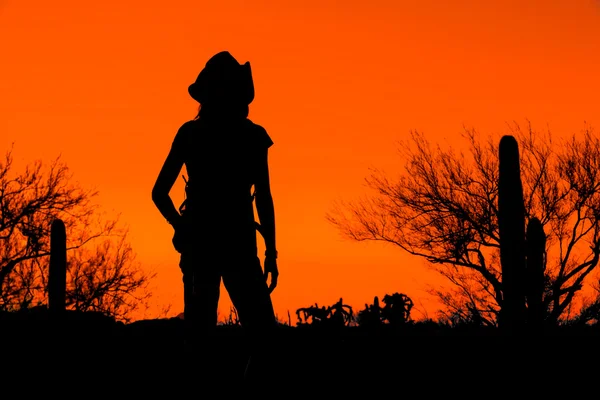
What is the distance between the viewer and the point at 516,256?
1041 cm

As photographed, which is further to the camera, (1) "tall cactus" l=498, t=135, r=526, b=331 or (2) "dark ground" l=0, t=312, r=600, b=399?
(1) "tall cactus" l=498, t=135, r=526, b=331

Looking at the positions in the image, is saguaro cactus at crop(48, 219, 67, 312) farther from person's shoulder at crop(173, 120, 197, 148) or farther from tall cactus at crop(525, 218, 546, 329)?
person's shoulder at crop(173, 120, 197, 148)

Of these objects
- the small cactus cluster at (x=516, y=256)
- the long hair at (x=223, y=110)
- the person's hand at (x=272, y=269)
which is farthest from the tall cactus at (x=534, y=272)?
the long hair at (x=223, y=110)

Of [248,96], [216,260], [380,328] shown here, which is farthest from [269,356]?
[380,328]

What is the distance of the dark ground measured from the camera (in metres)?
6.72

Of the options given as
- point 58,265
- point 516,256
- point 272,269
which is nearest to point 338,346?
point 516,256

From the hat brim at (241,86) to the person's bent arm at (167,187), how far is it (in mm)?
375

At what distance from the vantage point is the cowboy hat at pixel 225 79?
5.62 meters

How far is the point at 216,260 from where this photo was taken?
5586 millimetres

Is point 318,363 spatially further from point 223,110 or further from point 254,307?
point 223,110

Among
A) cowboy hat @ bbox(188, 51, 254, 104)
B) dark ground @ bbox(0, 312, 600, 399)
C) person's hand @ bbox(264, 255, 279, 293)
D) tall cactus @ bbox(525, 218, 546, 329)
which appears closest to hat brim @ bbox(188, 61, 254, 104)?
cowboy hat @ bbox(188, 51, 254, 104)

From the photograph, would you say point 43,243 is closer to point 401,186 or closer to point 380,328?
point 401,186

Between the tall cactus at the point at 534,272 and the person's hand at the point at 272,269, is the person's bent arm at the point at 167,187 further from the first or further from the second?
the tall cactus at the point at 534,272

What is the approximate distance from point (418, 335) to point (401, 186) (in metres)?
24.9
